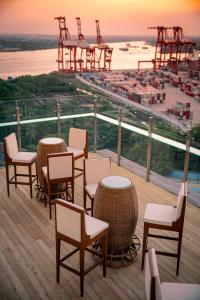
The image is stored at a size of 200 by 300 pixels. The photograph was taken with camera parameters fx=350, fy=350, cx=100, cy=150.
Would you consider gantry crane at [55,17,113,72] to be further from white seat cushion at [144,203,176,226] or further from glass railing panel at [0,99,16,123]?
white seat cushion at [144,203,176,226]

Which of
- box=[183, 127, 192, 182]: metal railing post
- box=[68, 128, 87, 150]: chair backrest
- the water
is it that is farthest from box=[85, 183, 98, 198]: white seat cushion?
the water

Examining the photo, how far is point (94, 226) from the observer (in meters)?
3.16

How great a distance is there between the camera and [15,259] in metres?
3.59

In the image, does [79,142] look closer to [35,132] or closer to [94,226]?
[35,132]

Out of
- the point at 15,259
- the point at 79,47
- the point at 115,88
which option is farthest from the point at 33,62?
the point at 15,259

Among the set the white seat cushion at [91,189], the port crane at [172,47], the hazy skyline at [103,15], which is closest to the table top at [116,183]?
the white seat cushion at [91,189]

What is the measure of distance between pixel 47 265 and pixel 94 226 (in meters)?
0.74

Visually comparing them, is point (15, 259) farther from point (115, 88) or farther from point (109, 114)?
point (115, 88)

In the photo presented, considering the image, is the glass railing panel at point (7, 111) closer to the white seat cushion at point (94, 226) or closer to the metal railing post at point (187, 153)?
the metal railing post at point (187, 153)

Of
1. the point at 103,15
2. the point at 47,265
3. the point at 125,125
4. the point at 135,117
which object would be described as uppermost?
the point at 103,15

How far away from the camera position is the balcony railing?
4.96 metres

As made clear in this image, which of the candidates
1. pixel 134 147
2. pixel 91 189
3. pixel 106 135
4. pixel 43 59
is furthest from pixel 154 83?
pixel 91 189

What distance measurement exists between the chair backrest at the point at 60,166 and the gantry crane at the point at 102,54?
5.35m

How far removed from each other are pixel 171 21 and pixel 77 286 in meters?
7.33
